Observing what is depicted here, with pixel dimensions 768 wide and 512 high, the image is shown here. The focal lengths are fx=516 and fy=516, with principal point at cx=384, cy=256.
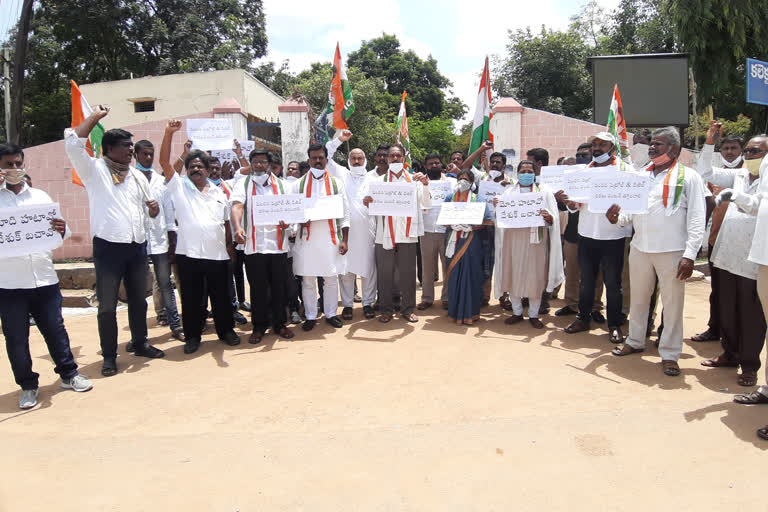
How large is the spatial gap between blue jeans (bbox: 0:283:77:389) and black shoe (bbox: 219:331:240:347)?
5.07ft

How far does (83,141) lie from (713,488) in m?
5.03

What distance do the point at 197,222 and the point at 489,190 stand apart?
11.0 ft

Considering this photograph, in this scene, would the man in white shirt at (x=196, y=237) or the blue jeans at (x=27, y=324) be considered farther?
the man in white shirt at (x=196, y=237)

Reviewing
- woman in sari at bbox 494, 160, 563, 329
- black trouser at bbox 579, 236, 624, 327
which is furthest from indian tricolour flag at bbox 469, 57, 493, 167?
black trouser at bbox 579, 236, 624, 327

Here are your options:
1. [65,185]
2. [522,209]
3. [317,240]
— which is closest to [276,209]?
[317,240]

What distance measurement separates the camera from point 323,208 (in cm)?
575

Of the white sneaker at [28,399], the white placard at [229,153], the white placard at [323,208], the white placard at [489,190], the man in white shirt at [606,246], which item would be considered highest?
the white placard at [229,153]

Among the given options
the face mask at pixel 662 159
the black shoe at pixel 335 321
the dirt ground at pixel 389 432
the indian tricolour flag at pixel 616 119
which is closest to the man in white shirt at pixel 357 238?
the black shoe at pixel 335 321

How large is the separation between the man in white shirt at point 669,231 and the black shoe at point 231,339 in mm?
3930

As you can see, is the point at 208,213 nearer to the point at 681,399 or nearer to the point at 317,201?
the point at 317,201

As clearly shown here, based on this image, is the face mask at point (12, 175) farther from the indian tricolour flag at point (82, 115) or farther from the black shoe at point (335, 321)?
the black shoe at point (335, 321)

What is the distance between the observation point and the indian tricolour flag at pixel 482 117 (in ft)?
21.3

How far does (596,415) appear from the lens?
12.1ft

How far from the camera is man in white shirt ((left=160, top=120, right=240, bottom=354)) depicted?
517cm
